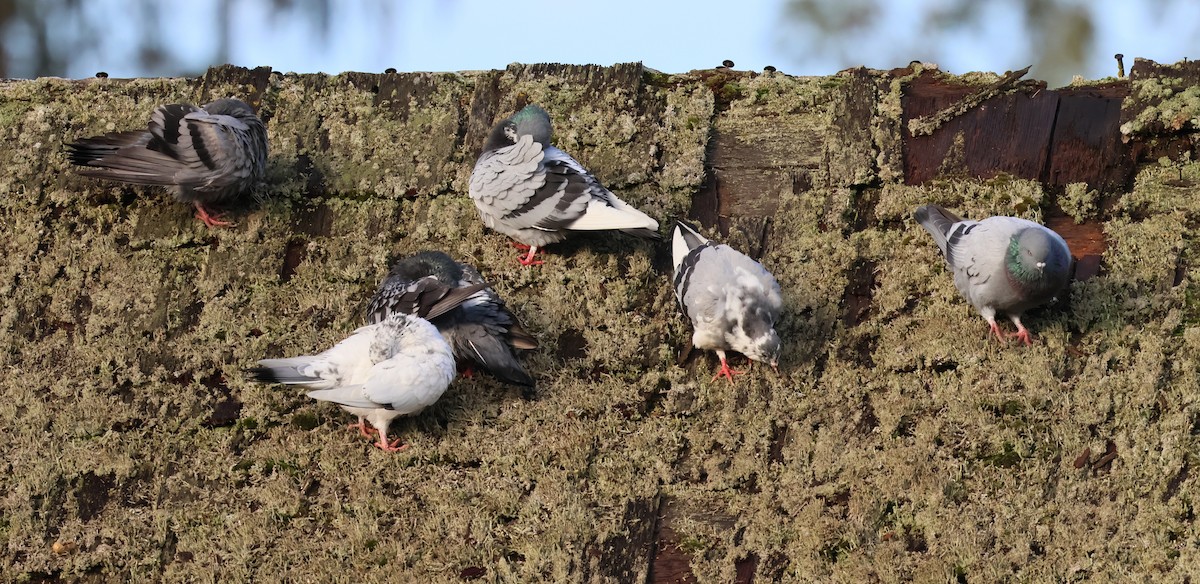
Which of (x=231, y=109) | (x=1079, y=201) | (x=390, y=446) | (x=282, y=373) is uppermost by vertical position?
(x=231, y=109)

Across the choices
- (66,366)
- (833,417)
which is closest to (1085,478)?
(833,417)

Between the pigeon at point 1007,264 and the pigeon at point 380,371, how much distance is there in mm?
2106

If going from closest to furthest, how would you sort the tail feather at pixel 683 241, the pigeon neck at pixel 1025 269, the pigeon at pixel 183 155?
the pigeon neck at pixel 1025 269 → the tail feather at pixel 683 241 → the pigeon at pixel 183 155

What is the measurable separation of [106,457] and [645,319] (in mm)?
2179

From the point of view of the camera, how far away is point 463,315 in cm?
484

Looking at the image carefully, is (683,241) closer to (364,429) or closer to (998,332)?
(998,332)

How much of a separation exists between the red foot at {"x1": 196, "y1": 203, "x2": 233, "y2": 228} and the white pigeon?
1.31m

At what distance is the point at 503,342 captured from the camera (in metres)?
4.71

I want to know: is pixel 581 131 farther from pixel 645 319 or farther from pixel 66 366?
pixel 66 366

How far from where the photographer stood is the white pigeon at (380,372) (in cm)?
435

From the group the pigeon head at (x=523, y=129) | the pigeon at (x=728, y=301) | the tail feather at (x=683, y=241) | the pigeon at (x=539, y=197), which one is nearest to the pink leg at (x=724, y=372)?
the pigeon at (x=728, y=301)

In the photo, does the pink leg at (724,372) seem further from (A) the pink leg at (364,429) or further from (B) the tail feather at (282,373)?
(B) the tail feather at (282,373)

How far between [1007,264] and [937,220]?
0.50m

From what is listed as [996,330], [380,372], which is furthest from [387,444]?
[996,330]
